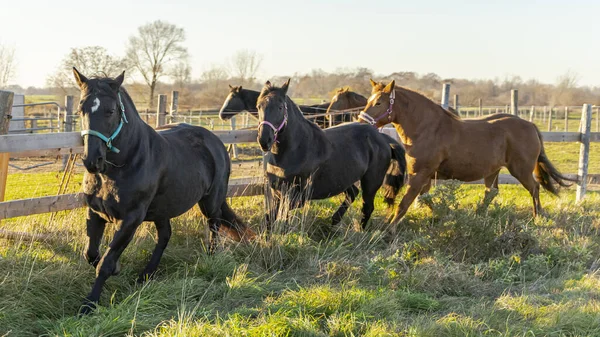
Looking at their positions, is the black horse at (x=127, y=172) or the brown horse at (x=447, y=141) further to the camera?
the brown horse at (x=447, y=141)

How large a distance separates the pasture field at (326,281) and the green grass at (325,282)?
0.05 ft

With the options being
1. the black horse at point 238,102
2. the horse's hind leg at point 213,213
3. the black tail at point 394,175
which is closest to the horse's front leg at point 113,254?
the horse's hind leg at point 213,213

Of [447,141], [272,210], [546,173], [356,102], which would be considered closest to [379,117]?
[447,141]

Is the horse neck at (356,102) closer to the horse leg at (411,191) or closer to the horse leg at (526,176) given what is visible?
the horse leg at (526,176)

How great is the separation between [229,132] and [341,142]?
4.82 feet

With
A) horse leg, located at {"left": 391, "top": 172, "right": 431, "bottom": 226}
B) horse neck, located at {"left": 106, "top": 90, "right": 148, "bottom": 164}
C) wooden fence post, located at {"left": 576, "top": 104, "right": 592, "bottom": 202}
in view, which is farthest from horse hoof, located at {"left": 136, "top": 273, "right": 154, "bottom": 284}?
wooden fence post, located at {"left": 576, "top": 104, "right": 592, "bottom": 202}

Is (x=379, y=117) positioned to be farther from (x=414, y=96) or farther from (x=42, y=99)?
(x=42, y=99)

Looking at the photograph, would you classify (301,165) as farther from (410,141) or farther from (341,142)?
(410,141)

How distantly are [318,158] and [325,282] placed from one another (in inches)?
85.1

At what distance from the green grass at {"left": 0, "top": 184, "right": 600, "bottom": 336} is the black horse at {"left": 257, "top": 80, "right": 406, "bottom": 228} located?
0.33 metres

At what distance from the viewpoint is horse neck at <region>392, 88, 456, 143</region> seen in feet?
25.0

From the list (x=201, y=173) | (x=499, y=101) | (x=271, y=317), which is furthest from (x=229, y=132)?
(x=499, y=101)

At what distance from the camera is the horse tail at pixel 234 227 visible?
5792 mm

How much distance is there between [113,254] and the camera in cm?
439
